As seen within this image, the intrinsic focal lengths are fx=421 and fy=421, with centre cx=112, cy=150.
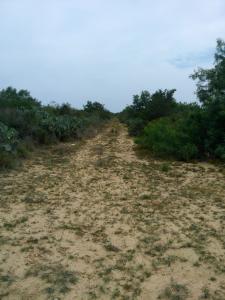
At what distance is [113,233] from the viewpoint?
5766 millimetres

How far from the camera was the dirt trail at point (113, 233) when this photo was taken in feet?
13.9

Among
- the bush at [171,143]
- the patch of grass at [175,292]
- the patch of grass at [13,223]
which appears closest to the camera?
the patch of grass at [175,292]

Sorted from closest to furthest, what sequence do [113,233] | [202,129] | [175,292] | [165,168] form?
[175,292]
[113,233]
[165,168]
[202,129]

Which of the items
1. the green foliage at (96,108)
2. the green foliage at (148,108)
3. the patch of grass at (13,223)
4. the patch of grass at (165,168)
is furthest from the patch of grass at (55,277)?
the green foliage at (96,108)

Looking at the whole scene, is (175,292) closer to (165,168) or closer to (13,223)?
(13,223)

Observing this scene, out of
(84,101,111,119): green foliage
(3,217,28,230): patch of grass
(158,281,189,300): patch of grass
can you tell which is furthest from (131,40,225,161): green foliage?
(84,101,111,119): green foliage

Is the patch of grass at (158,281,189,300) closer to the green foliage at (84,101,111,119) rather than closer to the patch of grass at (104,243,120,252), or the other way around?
the patch of grass at (104,243,120,252)

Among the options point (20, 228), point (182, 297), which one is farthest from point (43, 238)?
point (182, 297)

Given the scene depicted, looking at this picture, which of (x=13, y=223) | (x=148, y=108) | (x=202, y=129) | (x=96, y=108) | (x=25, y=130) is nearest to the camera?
(x=13, y=223)

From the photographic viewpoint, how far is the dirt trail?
13.9 ft

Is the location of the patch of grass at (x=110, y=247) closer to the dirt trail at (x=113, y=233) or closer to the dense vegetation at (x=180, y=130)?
the dirt trail at (x=113, y=233)

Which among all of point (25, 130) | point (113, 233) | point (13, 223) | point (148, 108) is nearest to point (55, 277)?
point (113, 233)

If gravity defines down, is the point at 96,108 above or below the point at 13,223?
above

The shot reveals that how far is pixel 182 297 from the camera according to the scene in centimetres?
398
